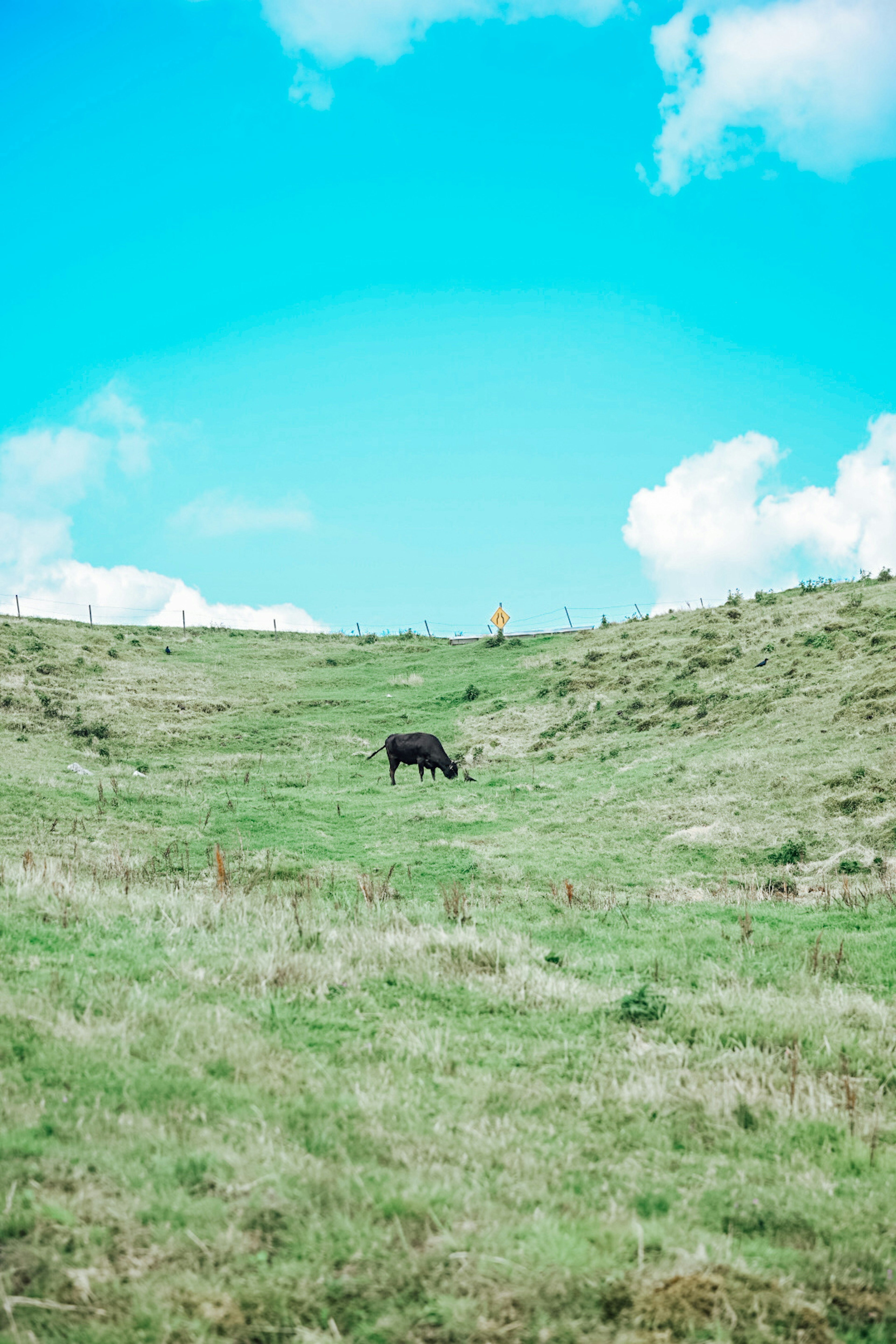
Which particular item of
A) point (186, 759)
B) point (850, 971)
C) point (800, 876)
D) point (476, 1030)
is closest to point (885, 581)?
point (800, 876)

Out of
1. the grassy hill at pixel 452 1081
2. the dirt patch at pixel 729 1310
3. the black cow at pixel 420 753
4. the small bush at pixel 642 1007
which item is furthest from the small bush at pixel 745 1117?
the black cow at pixel 420 753

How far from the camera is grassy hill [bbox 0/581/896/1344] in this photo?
4.22 metres

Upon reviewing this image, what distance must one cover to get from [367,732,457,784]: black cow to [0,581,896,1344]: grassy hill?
10965 mm

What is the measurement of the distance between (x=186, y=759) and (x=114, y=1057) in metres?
29.7

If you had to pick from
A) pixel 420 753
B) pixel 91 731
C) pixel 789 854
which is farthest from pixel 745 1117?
pixel 91 731

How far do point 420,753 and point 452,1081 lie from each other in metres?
25.7

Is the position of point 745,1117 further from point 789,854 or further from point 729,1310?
point 789,854

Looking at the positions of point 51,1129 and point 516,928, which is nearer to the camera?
point 51,1129

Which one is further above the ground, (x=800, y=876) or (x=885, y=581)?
(x=885, y=581)

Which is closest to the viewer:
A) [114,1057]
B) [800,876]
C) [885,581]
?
[114,1057]

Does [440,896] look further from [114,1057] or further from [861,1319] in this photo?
[861,1319]

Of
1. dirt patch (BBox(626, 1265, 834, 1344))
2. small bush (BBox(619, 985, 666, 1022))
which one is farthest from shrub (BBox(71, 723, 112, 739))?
dirt patch (BBox(626, 1265, 834, 1344))

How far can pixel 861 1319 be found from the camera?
426 centimetres

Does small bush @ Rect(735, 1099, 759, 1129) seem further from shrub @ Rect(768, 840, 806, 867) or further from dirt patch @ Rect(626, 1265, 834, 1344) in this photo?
shrub @ Rect(768, 840, 806, 867)
